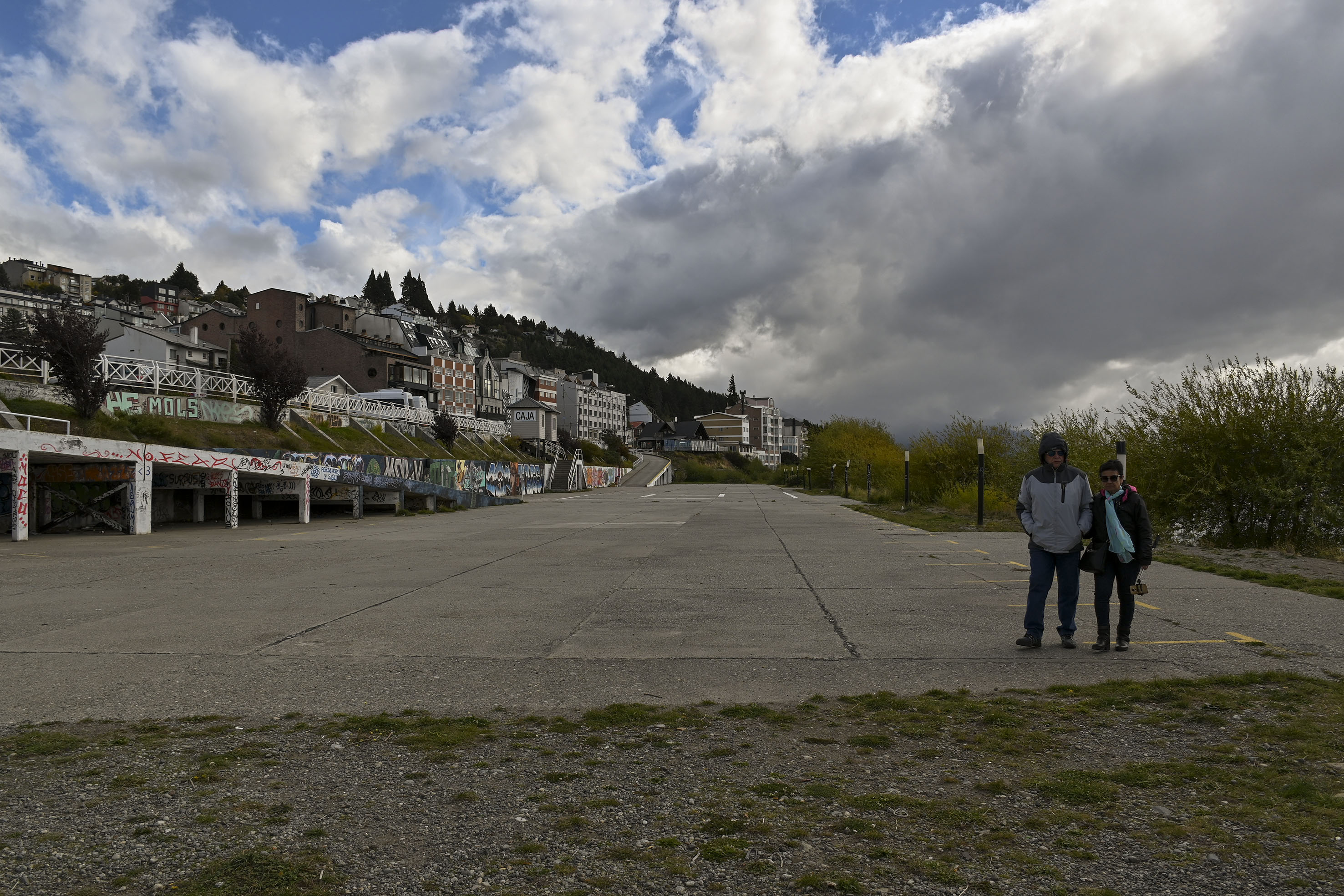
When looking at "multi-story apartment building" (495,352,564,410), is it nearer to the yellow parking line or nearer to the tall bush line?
the tall bush line

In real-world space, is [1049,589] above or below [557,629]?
above

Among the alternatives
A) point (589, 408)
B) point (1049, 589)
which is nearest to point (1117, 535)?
point (1049, 589)

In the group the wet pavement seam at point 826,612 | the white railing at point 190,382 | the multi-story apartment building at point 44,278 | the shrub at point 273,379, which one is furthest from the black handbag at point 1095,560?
the multi-story apartment building at point 44,278

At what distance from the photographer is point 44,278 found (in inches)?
6329

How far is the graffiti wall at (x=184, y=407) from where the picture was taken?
30.2 meters

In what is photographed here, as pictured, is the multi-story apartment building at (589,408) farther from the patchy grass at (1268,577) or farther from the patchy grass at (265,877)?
the patchy grass at (265,877)

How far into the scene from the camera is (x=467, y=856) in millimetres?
3146

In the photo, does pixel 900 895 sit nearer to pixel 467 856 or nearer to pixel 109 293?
pixel 467 856

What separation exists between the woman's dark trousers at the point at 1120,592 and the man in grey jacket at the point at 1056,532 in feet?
0.65

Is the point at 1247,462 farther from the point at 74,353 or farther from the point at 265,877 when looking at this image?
the point at 74,353

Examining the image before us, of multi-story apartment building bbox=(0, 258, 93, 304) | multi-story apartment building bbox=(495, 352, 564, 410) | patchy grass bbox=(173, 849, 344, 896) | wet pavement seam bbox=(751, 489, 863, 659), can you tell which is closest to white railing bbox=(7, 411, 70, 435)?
wet pavement seam bbox=(751, 489, 863, 659)

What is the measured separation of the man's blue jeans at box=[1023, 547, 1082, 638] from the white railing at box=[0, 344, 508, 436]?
29.8 metres

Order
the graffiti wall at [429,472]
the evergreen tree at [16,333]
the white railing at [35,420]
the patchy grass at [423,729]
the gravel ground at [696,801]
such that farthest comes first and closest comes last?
the graffiti wall at [429,472]
the evergreen tree at [16,333]
the white railing at [35,420]
the patchy grass at [423,729]
the gravel ground at [696,801]

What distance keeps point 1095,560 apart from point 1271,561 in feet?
31.1
